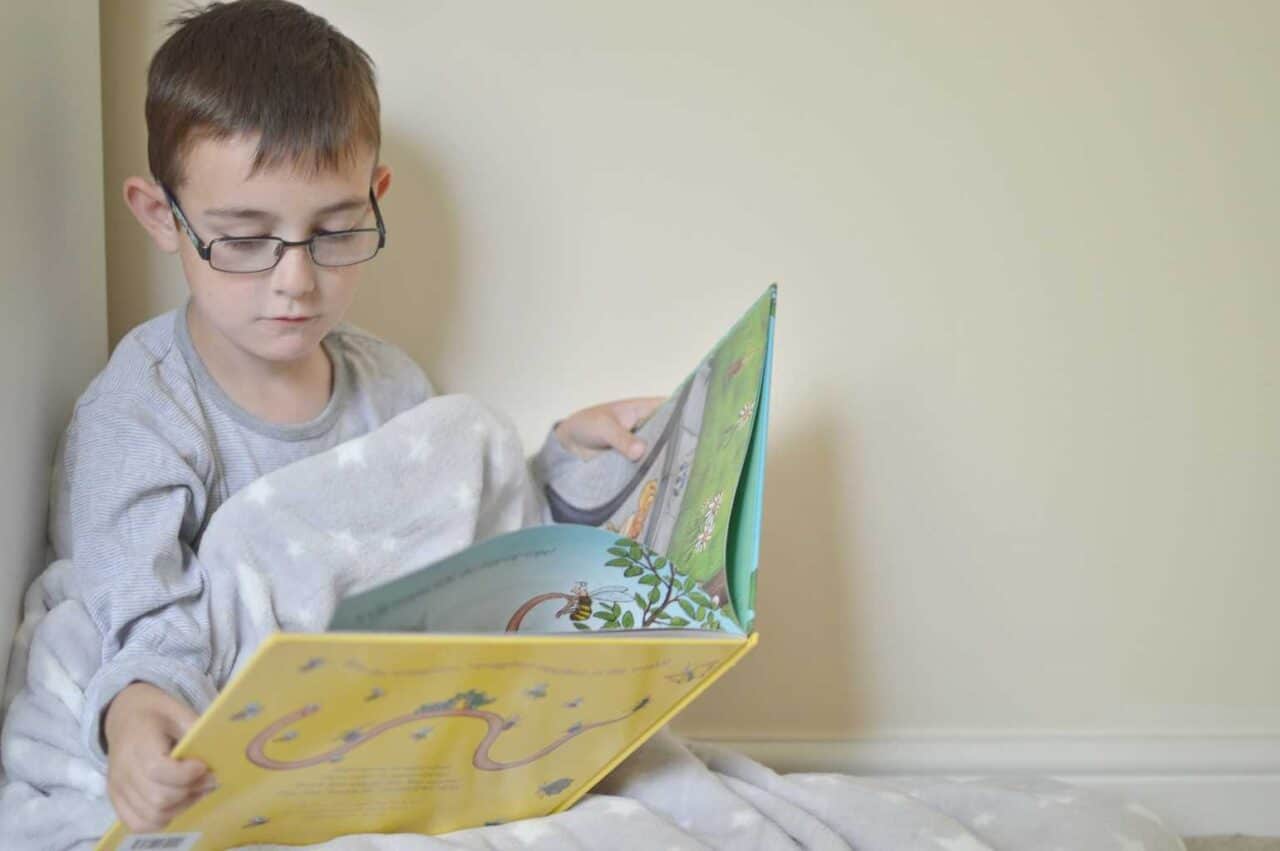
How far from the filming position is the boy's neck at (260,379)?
1.07 metres

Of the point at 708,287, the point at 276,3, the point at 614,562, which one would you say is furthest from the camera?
the point at 708,287

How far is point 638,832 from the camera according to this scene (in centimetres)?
94

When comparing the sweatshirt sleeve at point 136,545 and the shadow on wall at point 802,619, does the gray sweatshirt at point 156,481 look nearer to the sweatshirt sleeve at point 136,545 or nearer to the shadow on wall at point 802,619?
the sweatshirt sleeve at point 136,545

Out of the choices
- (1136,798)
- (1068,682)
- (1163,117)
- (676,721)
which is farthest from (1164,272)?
(676,721)

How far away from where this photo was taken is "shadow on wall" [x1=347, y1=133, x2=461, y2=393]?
123cm

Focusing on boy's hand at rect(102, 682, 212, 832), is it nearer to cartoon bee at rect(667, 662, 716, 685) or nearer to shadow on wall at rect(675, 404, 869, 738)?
cartoon bee at rect(667, 662, 716, 685)

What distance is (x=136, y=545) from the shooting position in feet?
3.16

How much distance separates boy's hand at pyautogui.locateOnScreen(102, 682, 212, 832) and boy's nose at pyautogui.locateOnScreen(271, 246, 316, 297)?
0.28 meters

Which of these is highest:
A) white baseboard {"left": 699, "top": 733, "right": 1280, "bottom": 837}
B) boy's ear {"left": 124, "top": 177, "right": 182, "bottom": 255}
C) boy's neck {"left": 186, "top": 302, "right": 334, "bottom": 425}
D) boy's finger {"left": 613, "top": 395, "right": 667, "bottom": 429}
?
boy's ear {"left": 124, "top": 177, "right": 182, "bottom": 255}

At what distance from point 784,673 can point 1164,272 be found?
52cm

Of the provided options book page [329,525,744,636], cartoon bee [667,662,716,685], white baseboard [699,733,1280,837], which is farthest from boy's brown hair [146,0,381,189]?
white baseboard [699,733,1280,837]

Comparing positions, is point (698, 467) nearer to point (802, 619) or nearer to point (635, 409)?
point (635, 409)

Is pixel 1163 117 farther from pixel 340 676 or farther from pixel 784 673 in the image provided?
pixel 340 676

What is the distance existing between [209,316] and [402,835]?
0.40 metres
